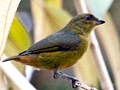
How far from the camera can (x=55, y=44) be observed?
2189 mm

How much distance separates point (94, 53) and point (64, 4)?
3.65 metres

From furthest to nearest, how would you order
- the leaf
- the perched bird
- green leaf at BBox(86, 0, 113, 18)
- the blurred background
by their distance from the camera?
the blurred background, green leaf at BBox(86, 0, 113, 18), the perched bird, the leaf

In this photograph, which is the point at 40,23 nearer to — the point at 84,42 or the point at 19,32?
the point at 19,32

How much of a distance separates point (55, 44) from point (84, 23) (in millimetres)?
531

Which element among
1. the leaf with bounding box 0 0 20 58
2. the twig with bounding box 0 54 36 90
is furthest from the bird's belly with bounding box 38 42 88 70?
the leaf with bounding box 0 0 20 58

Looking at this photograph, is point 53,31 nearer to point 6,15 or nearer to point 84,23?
point 84,23

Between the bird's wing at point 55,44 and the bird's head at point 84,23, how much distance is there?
0.77 ft

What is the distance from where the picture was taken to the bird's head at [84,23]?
2.50 metres

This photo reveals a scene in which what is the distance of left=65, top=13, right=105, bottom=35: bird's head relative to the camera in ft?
8.20

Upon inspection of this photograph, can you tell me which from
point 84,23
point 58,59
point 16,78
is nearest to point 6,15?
point 16,78

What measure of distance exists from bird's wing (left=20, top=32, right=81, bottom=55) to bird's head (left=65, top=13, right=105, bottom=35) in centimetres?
23

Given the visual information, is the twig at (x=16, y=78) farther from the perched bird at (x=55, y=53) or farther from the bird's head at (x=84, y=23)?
the bird's head at (x=84, y=23)

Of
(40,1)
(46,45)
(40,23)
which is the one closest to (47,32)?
(40,23)

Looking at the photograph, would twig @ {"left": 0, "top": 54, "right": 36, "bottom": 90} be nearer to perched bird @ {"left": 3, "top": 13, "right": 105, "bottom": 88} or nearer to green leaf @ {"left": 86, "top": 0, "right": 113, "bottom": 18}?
perched bird @ {"left": 3, "top": 13, "right": 105, "bottom": 88}
